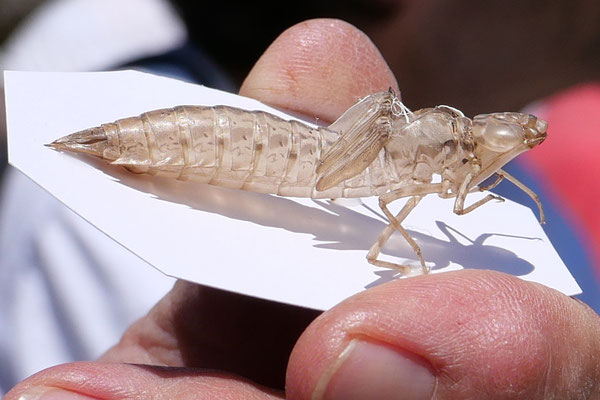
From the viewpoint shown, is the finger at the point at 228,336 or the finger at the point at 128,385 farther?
the finger at the point at 228,336

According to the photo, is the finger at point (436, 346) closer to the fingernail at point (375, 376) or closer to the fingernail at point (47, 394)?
the fingernail at point (375, 376)

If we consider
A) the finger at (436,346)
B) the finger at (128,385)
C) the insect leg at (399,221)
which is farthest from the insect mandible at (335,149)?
the finger at (128,385)

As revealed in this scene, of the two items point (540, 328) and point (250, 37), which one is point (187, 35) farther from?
point (540, 328)

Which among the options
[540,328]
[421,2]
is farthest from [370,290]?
[421,2]

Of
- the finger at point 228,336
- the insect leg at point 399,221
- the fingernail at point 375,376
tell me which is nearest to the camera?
the fingernail at point 375,376

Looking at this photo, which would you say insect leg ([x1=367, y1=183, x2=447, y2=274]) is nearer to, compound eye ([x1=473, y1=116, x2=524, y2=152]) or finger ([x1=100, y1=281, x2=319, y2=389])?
compound eye ([x1=473, y1=116, x2=524, y2=152])
